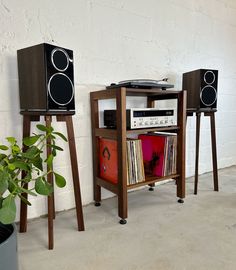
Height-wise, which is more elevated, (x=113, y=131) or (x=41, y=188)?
(x=113, y=131)

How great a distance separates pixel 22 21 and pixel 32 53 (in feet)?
1.17

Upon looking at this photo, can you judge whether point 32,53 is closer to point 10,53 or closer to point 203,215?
point 10,53

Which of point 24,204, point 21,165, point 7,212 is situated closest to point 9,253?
point 7,212

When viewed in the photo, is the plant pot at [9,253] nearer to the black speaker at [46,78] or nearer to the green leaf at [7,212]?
the green leaf at [7,212]

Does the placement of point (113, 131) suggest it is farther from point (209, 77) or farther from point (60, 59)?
point (209, 77)

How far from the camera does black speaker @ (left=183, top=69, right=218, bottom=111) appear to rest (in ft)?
6.01

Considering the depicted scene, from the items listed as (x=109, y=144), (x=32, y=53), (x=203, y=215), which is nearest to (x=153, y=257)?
(x=203, y=215)

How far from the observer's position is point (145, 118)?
1.53 m

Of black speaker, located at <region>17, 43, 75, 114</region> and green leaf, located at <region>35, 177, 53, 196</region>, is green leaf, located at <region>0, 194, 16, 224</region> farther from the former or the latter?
black speaker, located at <region>17, 43, 75, 114</region>

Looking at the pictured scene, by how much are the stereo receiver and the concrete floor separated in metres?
0.59

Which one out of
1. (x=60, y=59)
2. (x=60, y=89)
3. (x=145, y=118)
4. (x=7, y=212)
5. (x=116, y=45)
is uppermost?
(x=116, y=45)

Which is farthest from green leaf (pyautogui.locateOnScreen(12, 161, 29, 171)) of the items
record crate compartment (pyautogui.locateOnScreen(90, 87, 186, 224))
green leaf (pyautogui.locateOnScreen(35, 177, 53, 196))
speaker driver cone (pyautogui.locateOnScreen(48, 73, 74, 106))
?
record crate compartment (pyautogui.locateOnScreen(90, 87, 186, 224))

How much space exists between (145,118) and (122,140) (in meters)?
0.25

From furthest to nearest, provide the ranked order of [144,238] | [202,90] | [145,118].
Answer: [202,90] → [145,118] → [144,238]
